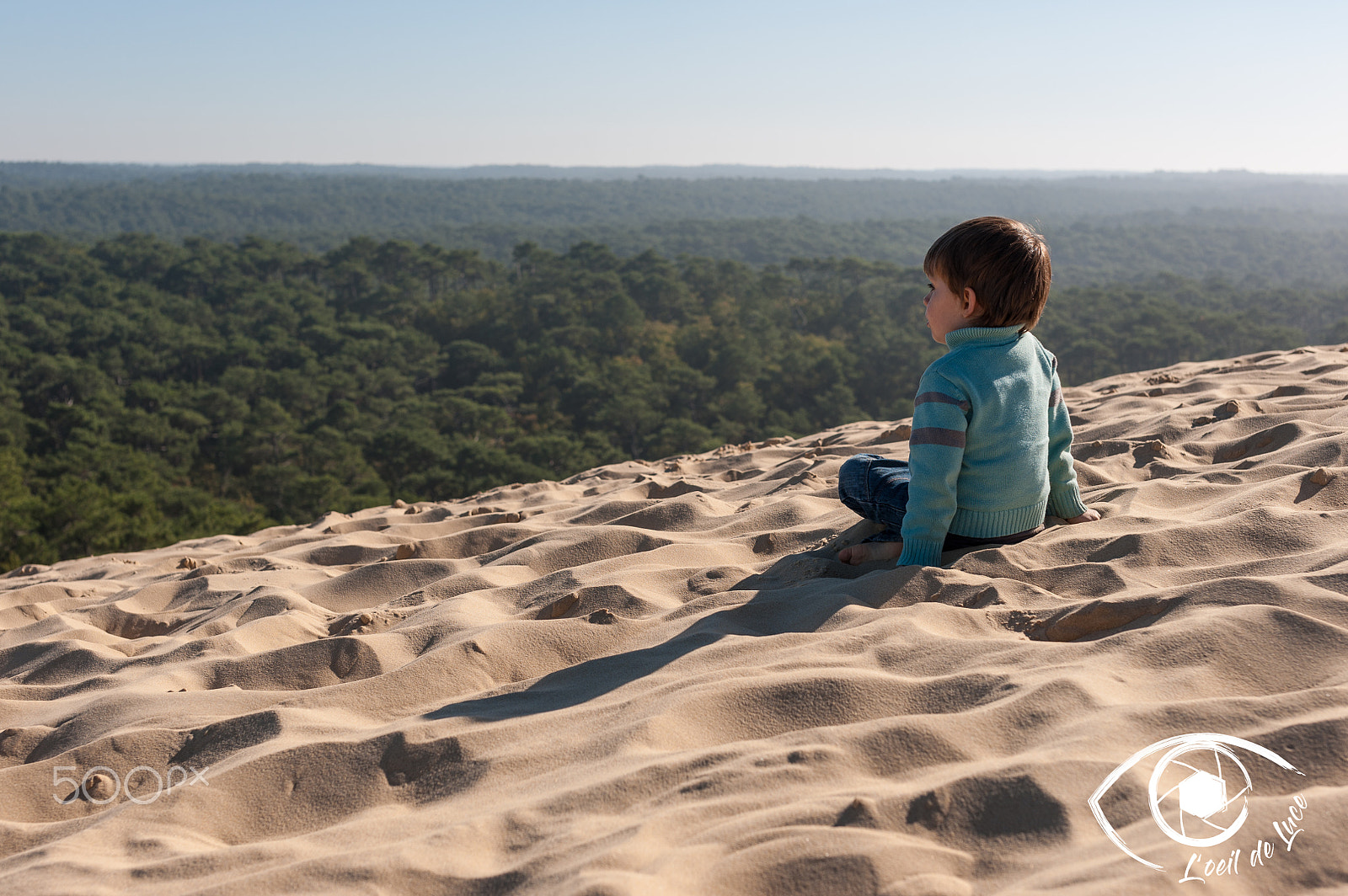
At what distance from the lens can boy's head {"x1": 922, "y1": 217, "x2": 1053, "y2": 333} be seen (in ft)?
6.81

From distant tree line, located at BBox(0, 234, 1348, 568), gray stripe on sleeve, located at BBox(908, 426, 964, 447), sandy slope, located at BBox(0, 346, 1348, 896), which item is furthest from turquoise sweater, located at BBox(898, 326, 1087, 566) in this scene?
distant tree line, located at BBox(0, 234, 1348, 568)

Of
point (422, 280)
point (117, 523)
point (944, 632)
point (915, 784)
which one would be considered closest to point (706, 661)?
point (944, 632)

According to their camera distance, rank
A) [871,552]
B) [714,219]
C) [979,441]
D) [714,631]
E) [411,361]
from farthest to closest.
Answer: [714,219] → [411,361] → [871,552] → [979,441] → [714,631]

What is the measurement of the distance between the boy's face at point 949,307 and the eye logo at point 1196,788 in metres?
1.10

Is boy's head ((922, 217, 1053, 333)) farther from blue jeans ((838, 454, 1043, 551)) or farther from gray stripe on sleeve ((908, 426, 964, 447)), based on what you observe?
blue jeans ((838, 454, 1043, 551))

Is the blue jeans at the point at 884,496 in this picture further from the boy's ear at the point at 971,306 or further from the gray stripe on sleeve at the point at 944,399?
the boy's ear at the point at 971,306

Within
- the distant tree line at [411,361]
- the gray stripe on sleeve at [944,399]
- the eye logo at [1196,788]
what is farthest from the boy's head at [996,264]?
the distant tree line at [411,361]

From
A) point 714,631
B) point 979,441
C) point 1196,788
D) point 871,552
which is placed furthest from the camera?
point 871,552

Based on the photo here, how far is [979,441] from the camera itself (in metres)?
2.15

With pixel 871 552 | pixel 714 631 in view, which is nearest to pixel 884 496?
pixel 871 552

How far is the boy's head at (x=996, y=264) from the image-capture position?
2.08 metres

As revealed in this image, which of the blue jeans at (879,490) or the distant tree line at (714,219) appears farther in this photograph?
the distant tree line at (714,219)

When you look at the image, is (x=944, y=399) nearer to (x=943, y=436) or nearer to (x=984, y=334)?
(x=943, y=436)

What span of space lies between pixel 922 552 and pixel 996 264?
2.34 ft
